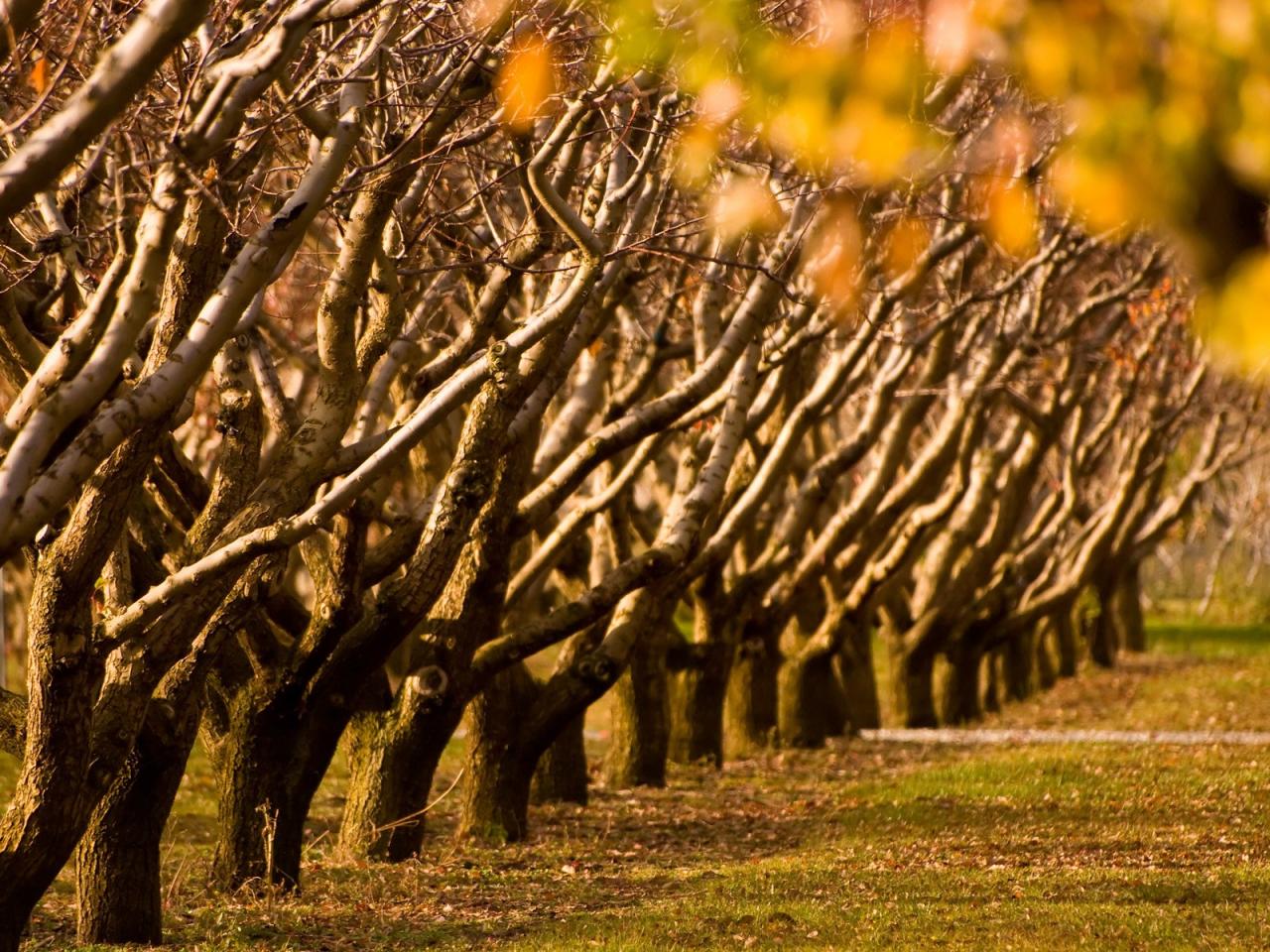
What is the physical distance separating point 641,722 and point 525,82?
8366 mm

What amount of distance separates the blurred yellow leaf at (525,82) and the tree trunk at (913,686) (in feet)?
51.1

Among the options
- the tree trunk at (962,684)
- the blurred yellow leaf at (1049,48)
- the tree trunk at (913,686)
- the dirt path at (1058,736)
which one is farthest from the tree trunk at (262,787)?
the tree trunk at (962,684)

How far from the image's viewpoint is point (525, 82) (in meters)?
8.73

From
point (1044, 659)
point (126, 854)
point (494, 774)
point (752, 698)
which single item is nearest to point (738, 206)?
point (494, 774)

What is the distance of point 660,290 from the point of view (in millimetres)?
15234

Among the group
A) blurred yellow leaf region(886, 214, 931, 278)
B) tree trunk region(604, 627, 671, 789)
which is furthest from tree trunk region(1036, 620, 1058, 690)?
blurred yellow leaf region(886, 214, 931, 278)

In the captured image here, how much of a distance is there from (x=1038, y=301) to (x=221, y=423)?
11.2 meters

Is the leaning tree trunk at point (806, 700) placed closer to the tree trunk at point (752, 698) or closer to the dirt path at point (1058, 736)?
the tree trunk at point (752, 698)

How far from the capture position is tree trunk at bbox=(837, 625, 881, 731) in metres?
21.9

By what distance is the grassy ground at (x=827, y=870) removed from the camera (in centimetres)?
865

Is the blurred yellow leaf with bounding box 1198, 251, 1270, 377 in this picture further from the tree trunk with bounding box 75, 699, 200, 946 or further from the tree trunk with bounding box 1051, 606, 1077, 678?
the tree trunk with bounding box 1051, 606, 1077, 678

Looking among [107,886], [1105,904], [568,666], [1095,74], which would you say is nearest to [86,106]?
[1095,74]

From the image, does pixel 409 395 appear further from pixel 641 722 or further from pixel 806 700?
pixel 806 700

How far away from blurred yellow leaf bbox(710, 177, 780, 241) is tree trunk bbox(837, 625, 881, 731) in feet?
31.9
